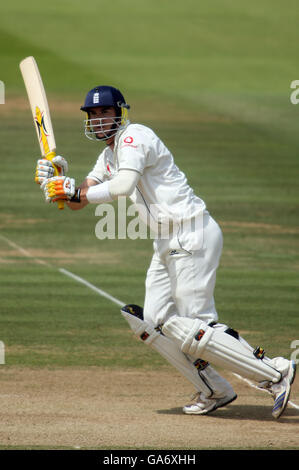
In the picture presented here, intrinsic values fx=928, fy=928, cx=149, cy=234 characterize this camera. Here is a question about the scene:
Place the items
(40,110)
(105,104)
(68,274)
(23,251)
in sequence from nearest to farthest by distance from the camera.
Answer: (105,104)
(40,110)
(68,274)
(23,251)

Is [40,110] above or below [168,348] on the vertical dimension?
above

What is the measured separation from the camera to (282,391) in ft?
19.4

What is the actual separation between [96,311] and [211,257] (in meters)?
3.69

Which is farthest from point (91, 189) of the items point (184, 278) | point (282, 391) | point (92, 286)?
point (92, 286)

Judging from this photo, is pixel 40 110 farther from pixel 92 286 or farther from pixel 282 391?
pixel 92 286

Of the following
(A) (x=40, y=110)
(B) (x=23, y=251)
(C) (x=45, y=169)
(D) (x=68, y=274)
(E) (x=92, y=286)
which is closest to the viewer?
(C) (x=45, y=169)

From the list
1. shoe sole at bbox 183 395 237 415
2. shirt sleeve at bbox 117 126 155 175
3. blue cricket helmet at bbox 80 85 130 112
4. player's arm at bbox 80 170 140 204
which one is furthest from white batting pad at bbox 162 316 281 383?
blue cricket helmet at bbox 80 85 130 112

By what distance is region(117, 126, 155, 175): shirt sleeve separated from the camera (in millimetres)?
5887

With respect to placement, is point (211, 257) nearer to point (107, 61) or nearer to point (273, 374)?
point (273, 374)

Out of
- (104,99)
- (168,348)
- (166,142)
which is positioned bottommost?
(168,348)

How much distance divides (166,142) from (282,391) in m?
15.1

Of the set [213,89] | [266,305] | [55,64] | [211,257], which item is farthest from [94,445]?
[55,64]

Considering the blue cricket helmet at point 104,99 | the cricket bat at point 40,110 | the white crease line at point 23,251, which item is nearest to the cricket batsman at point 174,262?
the blue cricket helmet at point 104,99

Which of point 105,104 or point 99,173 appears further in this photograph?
point 99,173
